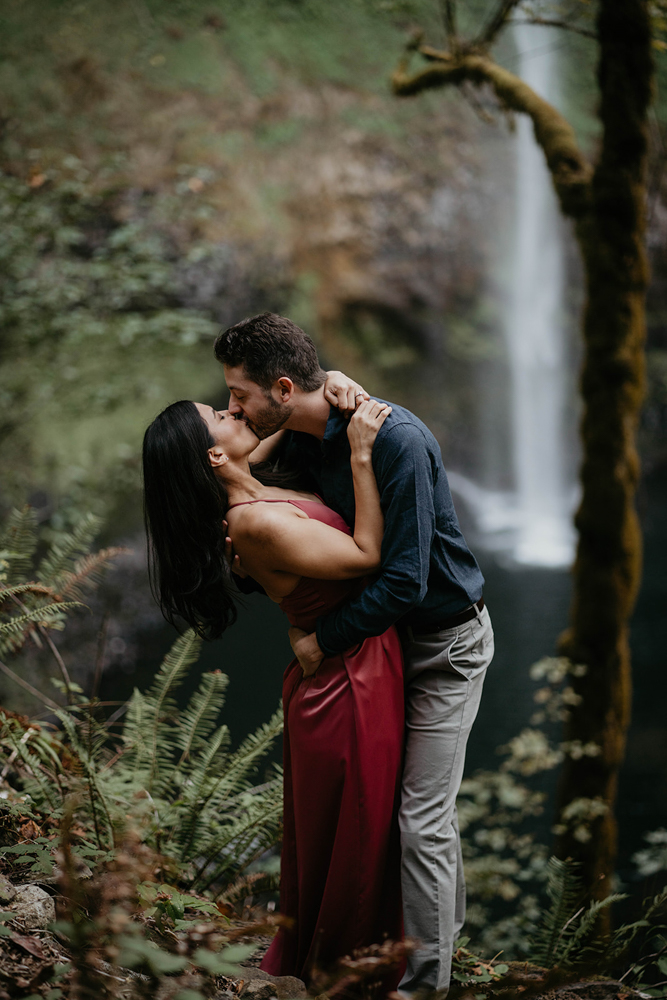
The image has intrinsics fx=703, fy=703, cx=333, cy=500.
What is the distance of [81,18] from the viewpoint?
11.1 m

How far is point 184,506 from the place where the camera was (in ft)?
7.36

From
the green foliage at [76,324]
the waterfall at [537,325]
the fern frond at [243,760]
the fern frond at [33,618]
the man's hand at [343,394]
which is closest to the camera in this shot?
the man's hand at [343,394]

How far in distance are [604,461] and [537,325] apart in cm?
1234

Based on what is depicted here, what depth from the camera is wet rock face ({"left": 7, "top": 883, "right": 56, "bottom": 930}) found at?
6.15 ft

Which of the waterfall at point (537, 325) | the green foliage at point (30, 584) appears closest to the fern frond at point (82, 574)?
the green foliage at point (30, 584)

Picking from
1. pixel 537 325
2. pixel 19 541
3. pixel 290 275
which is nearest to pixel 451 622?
pixel 19 541

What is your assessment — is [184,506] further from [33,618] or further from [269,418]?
[33,618]

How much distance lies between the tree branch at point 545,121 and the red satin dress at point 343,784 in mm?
2882

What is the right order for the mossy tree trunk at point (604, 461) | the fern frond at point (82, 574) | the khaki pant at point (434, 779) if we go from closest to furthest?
1. the khaki pant at point (434, 779)
2. the fern frond at point (82, 574)
3. the mossy tree trunk at point (604, 461)

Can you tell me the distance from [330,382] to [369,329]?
1132 cm

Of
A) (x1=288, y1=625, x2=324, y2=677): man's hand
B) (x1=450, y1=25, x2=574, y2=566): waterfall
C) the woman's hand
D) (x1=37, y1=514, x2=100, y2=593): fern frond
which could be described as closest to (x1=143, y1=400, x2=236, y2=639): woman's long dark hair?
(x1=288, y1=625, x2=324, y2=677): man's hand

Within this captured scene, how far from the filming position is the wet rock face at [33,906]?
1874mm

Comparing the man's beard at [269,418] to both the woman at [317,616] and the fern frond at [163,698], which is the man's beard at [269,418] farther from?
the fern frond at [163,698]

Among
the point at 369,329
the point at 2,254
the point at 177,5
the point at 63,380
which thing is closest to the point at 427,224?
the point at 369,329
